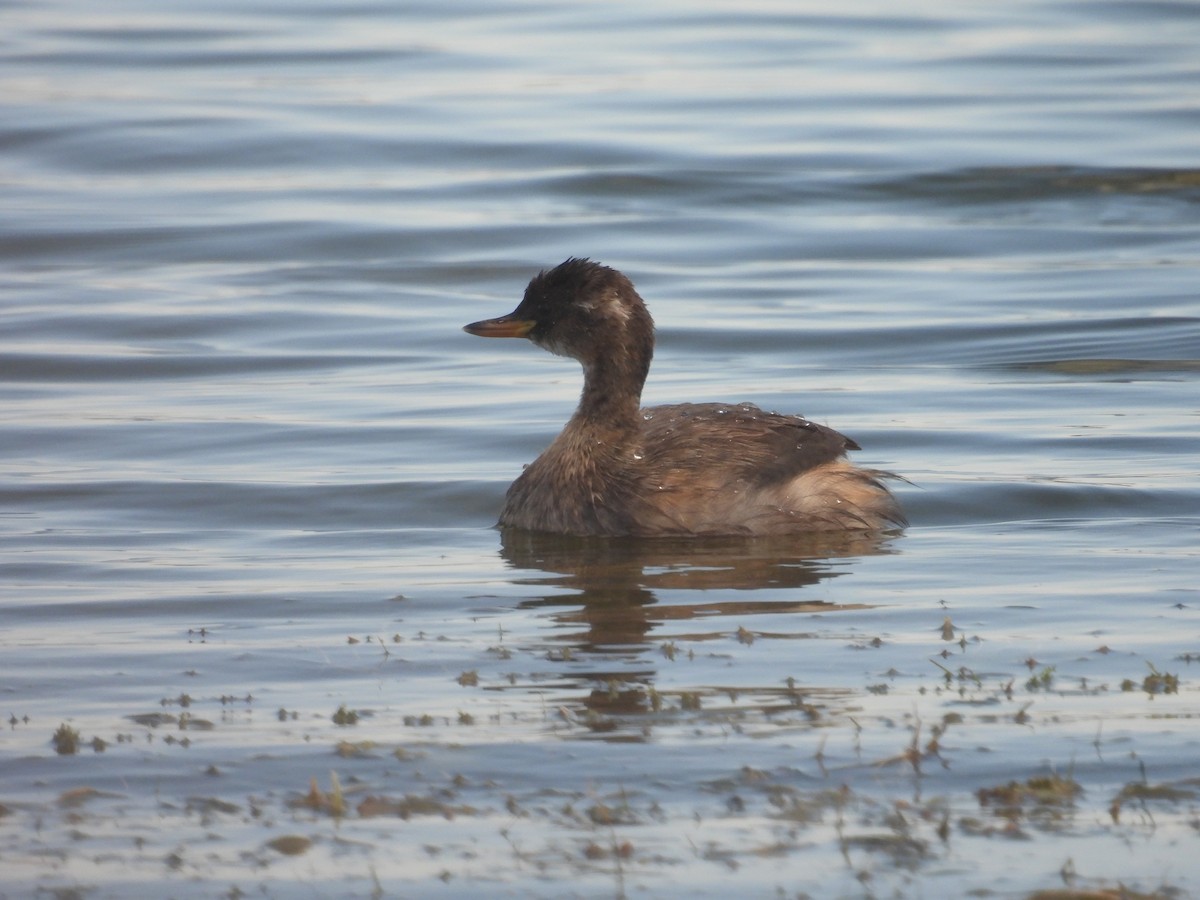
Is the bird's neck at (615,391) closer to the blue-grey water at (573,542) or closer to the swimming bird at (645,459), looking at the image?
the swimming bird at (645,459)

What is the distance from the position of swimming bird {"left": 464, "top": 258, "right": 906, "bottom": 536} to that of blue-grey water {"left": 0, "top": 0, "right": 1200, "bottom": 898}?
0.27 m

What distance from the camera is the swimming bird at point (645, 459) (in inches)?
384

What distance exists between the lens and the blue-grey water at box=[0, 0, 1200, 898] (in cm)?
539

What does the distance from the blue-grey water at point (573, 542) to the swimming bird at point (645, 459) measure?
267 millimetres

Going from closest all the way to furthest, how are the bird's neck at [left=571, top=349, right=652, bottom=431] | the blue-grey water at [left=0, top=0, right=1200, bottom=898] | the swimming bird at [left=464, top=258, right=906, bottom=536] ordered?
the blue-grey water at [left=0, top=0, right=1200, bottom=898] → the swimming bird at [left=464, top=258, right=906, bottom=536] → the bird's neck at [left=571, top=349, right=652, bottom=431]

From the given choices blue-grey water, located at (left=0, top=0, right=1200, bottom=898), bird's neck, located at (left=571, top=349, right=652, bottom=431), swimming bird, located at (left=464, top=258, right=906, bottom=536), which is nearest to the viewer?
blue-grey water, located at (left=0, top=0, right=1200, bottom=898)

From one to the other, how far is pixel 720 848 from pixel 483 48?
89.2 ft

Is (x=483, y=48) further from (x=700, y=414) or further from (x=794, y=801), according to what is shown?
(x=794, y=801)

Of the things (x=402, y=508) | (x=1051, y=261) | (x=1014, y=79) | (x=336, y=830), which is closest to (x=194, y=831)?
(x=336, y=830)

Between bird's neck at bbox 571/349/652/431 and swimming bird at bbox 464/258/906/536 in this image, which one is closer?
swimming bird at bbox 464/258/906/536

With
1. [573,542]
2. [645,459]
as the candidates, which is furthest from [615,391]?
[573,542]

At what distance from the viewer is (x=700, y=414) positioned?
10.3 m

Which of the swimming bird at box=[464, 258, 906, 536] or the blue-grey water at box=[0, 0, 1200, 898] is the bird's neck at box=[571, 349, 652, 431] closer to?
the swimming bird at box=[464, 258, 906, 536]

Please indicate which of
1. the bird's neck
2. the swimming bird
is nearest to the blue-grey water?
the swimming bird
